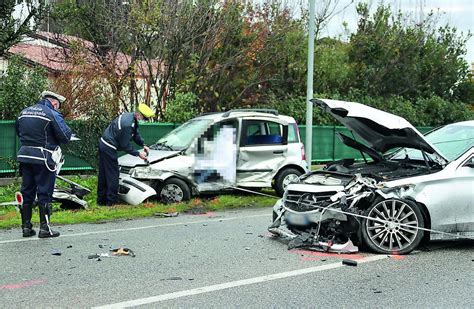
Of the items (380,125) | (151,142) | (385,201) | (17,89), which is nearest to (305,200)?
(385,201)

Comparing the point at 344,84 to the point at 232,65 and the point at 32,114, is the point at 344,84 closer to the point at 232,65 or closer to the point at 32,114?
the point at 232,65

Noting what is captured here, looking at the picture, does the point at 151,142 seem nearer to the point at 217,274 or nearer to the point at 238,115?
the point at 238,115

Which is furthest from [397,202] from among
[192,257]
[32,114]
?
[32,114]

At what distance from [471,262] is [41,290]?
15.2 feet

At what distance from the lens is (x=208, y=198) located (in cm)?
1173

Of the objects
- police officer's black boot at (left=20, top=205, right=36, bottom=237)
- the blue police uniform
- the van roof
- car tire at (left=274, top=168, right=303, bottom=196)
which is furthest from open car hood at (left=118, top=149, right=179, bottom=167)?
police officer's black boot at (left=20, top=205, right=36, bottom=237)

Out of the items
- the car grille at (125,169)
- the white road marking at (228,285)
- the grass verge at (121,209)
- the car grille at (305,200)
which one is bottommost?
the white road marking at (228,285)

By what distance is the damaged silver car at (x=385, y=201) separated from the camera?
6887 millimetres

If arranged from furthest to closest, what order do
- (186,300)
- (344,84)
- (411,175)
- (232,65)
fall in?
(344,84), (232,65), (411,175), (186,300)

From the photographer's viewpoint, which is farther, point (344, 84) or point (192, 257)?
point (344, 84)

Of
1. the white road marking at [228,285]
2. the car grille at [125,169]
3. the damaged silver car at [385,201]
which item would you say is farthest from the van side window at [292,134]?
the white road marking at [228,285]

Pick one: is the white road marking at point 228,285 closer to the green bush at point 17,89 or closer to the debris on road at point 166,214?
the debris on road at point 166,214

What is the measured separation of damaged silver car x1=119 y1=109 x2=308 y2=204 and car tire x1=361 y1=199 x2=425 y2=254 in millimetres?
4869

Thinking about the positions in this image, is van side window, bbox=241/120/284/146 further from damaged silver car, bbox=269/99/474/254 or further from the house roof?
the house roof
